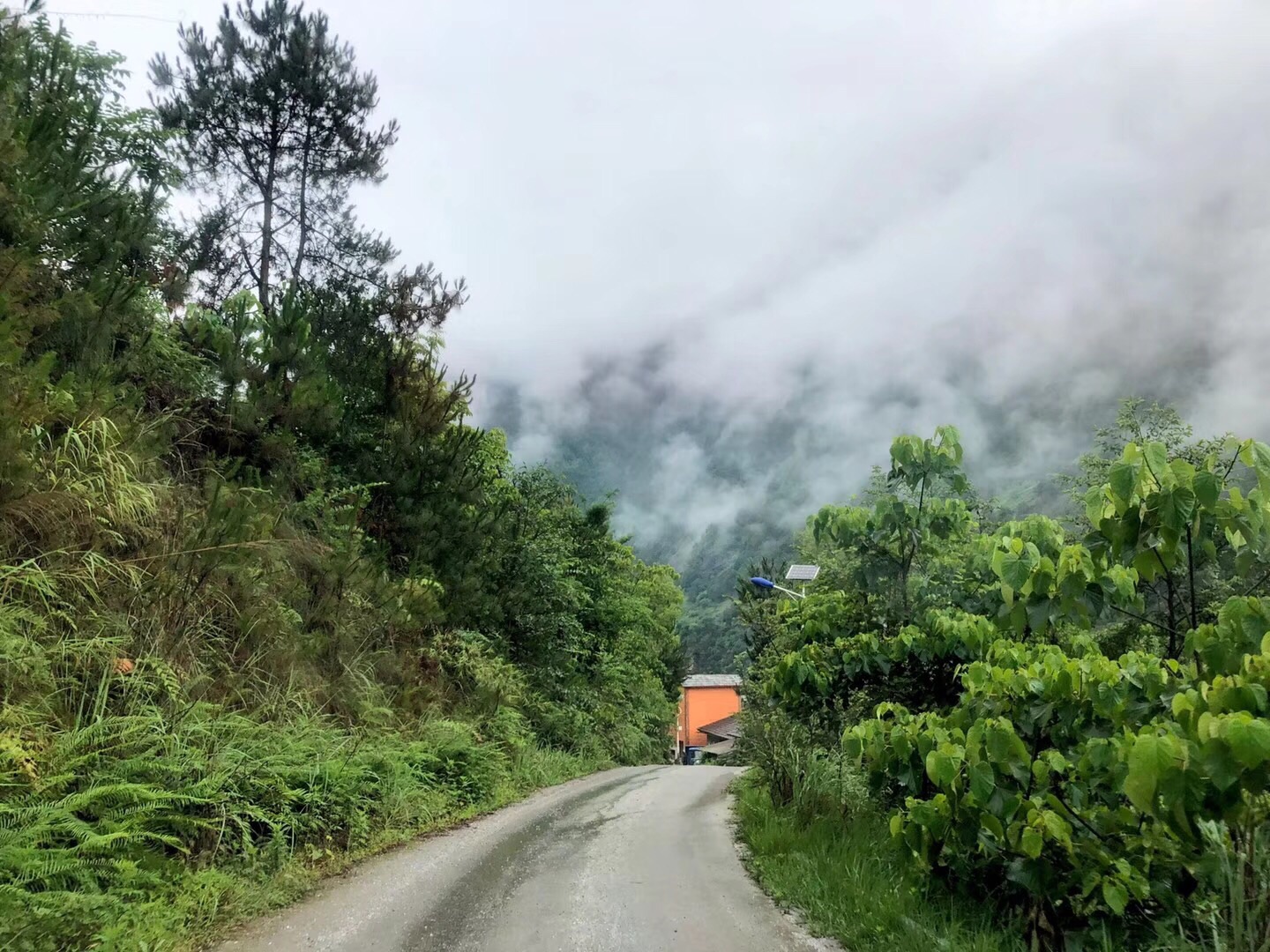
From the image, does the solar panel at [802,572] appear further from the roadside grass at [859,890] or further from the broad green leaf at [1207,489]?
the broad green leaf at [1207,489]

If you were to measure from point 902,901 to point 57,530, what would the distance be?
659 cm

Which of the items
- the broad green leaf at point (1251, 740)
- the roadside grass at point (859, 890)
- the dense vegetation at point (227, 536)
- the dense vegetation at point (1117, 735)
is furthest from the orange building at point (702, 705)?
the broad green leaf at point (1251, 740)

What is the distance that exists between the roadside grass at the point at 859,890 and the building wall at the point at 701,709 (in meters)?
61.8

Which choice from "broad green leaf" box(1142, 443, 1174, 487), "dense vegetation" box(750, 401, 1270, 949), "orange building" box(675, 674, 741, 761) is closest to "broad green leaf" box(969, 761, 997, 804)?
"dense vegetation" box(750, 401, 1270, 949)

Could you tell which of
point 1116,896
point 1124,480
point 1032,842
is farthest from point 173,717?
point 1124,480

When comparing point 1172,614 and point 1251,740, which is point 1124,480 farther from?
point 1251,740

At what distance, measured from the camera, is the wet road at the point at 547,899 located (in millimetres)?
4453

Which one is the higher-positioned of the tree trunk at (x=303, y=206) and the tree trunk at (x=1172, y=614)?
the tree trunk at (x=303, y=206)

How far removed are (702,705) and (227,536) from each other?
7035cm

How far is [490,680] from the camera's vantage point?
12.2 meters

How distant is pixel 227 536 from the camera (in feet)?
20.6

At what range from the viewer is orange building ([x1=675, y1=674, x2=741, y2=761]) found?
6793 centimetres

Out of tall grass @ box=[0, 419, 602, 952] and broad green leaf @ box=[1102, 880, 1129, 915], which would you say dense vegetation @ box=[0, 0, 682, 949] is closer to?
tall grass @ box=[0, 419, 602, 952]

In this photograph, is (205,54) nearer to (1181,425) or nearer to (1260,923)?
(1260,923)
